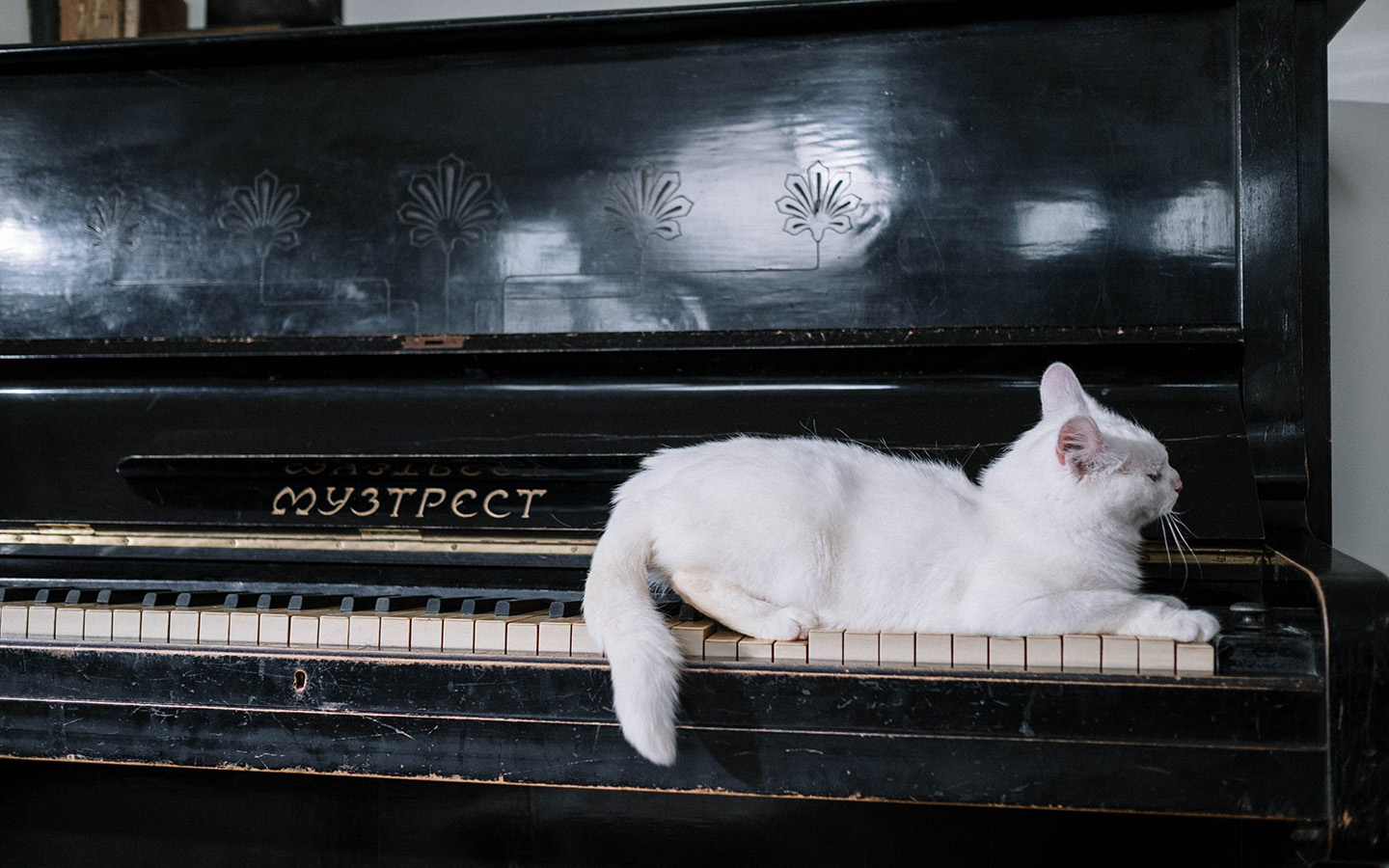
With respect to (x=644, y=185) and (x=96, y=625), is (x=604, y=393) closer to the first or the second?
(x=644, y=185)

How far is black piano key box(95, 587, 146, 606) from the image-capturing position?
1317 millimetres

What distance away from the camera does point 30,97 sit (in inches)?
71.1

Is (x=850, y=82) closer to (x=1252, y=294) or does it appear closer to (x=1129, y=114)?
(x=1129, y=114)

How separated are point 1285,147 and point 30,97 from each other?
2.30 metres

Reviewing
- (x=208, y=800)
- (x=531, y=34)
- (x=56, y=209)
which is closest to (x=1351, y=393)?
(x=531, y=34)

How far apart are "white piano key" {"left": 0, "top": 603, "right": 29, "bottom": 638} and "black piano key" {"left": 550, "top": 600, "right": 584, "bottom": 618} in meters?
0.70

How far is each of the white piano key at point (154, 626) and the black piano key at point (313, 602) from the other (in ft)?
0.49

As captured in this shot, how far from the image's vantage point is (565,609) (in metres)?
1.26

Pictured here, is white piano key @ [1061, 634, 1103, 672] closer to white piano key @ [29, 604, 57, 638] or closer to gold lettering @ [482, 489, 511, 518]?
gold lettering @ [482, 489, 511, 518]

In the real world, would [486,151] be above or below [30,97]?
below

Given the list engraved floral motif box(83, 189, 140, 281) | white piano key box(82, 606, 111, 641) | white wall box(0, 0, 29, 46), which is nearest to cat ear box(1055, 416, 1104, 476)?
white piano key box(82, 606, 111, 641)

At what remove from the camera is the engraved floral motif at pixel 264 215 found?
5.81ft

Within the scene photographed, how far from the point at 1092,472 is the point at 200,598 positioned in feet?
4.07

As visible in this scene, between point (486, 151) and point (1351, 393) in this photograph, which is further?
point (1351, 393)
